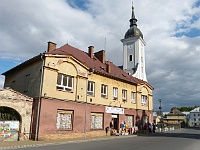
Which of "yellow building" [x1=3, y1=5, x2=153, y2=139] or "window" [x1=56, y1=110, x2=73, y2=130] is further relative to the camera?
"window" [x1=56, y1=110, x2=73, y2=130]

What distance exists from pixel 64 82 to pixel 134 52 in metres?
→ 36.8

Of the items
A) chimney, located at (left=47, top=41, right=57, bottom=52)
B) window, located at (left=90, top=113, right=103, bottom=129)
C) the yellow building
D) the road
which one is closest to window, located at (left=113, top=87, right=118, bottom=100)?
the yellow building

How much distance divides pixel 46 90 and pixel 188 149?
11.8 metres

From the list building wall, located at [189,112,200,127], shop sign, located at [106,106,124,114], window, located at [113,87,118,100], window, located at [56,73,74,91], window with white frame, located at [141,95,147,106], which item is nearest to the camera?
window, located at [56,73,74,91]

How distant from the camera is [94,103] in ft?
71.2

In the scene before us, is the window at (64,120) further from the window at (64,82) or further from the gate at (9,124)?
the gate at (9,124)

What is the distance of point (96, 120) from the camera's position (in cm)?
2180

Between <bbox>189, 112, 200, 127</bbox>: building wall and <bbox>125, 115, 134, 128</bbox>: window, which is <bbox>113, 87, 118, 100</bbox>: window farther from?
<bbox>189, 112, 200, 127</bbox>: building wall

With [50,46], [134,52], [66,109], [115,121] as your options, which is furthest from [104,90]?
[134,52]

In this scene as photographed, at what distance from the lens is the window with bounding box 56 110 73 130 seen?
18.0 meters

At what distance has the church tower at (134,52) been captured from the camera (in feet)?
169

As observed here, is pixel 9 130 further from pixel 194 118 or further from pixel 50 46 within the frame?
pixel 194 118

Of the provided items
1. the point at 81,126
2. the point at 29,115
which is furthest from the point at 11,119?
the point at 81,126

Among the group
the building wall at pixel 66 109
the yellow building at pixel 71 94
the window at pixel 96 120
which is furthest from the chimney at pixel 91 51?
the window at pixel 96 120
